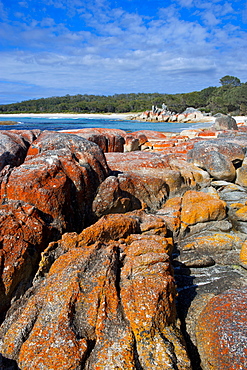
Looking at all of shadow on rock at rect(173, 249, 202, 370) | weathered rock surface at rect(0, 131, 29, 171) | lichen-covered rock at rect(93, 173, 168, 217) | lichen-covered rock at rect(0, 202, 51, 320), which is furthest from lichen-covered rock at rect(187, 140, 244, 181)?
lichen-covered rock at rect(0, 202, 51, 320)

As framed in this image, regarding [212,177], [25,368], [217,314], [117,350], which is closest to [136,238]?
[217,314]

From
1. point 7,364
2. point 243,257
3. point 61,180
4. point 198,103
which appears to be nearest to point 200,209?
point 243,257

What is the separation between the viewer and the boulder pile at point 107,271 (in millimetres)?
3490

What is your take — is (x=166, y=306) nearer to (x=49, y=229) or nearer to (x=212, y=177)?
(x=49, y=229)

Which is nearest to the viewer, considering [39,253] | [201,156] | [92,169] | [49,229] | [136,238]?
[39,253]

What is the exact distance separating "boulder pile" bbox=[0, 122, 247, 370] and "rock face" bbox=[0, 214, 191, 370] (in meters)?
0.01

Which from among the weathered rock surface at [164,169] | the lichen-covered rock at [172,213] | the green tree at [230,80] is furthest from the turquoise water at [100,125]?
the green tree at [230,80]

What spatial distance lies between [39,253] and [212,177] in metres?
8.60

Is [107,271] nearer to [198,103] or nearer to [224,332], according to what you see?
[224,332]

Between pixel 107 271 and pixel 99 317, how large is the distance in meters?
0.80

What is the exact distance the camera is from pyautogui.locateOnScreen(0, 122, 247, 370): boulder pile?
3.49 meters

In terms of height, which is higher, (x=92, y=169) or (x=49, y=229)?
(x=92, y=169)

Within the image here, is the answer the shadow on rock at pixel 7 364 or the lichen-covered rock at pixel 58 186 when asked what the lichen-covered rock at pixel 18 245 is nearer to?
the lichen-covered rock at pixel 58 186

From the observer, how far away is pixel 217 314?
416 cm
